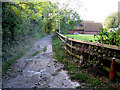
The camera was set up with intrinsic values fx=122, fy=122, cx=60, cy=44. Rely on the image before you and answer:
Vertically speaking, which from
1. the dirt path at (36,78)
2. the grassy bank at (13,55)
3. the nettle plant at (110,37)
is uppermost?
the nettle plant at (110,37)

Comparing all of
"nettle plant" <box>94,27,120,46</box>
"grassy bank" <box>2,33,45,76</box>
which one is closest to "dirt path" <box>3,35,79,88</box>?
"grassy bank" <box>2,33,45,76</box>

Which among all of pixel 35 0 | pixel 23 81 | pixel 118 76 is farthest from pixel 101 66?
pixel 35 0

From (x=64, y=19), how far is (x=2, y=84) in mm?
24378

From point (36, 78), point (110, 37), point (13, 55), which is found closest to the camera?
point (36, 78)

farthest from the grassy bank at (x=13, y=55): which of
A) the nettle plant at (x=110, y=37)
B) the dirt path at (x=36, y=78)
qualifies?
the nettle plant at (x=110, y=37)

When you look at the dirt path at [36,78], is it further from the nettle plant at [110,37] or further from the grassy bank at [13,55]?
the nettle plant at [110,37]

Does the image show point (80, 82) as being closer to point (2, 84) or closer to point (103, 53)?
point (103, 53)

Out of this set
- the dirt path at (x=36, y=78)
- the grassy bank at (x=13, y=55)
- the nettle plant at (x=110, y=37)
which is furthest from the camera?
the grassy bank at (x=13, y=55)

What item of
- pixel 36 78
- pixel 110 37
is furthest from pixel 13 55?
pixel 110 37

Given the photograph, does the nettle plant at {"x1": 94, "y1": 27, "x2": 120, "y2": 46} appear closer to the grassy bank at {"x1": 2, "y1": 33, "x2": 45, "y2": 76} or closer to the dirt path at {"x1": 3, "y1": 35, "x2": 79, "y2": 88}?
the dirt path at {"x1": 3, "y1": 35, "x2": 79, "y2": 88}

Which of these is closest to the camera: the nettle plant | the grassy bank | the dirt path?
the dirt path

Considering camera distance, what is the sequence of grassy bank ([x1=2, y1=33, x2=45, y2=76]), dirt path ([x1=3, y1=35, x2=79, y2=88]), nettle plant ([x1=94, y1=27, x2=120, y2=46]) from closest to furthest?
dirt path ([x1=3, y1=35, x2=79, y2=88])
nettle plant ([x1=94, y1=27, x2=120, y2=46])
grassy bank ([x1=2, y1=33, x2=45, y2=76])

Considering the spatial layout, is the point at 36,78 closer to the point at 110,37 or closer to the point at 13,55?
the point at 110,37

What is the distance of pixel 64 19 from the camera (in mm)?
27562
